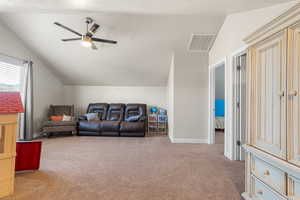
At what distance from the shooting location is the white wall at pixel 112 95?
20.3 feet

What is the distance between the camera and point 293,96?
1177 millimetres

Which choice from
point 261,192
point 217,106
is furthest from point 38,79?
point 217,106

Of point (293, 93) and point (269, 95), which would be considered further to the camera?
point (269, 95)

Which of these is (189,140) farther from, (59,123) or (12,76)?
(12,76)

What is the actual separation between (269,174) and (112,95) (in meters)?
5.54

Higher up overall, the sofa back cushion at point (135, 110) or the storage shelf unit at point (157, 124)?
the sofa back cushion at point (135, 110)

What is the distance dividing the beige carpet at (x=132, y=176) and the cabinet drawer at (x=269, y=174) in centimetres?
47

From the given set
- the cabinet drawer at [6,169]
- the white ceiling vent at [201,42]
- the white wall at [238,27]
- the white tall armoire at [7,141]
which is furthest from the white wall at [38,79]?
the white wall at [238,27]

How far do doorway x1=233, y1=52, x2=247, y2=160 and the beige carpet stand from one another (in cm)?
31

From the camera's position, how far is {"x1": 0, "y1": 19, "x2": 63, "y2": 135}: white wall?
388 centimetres

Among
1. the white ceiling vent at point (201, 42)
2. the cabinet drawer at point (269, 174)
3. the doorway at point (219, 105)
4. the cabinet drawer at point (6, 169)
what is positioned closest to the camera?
the cabinet drawer at point (269, 174)

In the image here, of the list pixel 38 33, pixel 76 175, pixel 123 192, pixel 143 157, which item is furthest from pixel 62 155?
pixel 38 33

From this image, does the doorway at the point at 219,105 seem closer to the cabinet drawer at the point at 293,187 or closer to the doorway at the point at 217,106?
Answer: the doorway at the point at 217,106

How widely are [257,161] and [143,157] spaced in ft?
6.44
